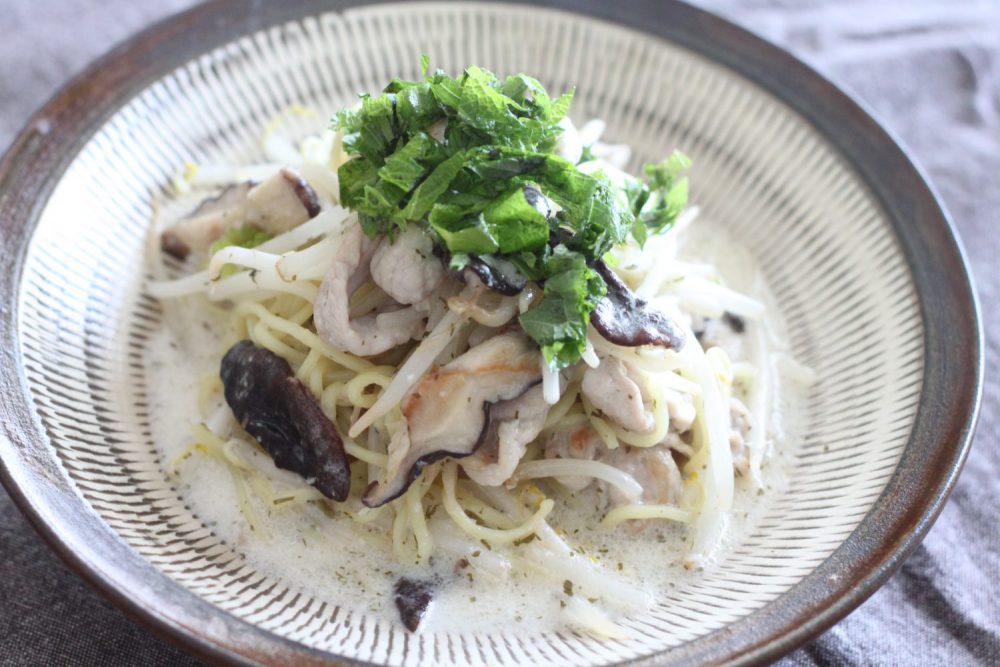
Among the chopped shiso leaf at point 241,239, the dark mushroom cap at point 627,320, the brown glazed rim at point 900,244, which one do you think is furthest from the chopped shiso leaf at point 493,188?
the brown glazed rim at point 900,244

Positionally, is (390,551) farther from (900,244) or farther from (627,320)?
(900,244)

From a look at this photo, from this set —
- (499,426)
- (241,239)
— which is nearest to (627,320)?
(499,426)

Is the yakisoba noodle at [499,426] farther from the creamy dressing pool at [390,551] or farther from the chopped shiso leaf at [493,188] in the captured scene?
the chopped shiso leaf at [493,188]

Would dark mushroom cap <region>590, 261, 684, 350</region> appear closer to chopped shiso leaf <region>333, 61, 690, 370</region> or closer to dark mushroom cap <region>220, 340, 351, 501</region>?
chopped shiso leaf <region>333, 61, 690, 370</region>

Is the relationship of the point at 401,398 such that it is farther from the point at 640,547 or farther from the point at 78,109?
the point at 78,109

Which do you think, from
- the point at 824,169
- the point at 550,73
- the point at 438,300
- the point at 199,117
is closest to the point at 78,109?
the point at 199,117

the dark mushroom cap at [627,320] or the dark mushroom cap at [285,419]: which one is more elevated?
the dark mushroom cap at [627,320]

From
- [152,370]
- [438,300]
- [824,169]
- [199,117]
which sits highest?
[824,169]
